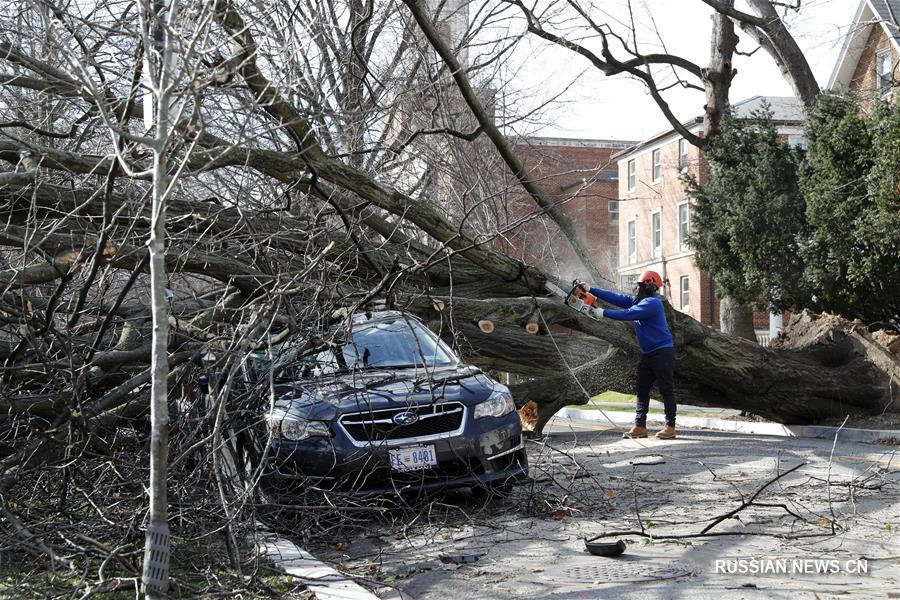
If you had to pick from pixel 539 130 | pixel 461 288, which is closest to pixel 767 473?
pixel 461 288

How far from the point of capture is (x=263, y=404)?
24.6ft

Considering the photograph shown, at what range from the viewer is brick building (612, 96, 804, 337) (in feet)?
145

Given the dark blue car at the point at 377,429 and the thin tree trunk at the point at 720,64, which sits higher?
the thin tree trunk at the point at 720,64

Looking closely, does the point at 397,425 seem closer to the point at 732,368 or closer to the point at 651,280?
the point at 651,280

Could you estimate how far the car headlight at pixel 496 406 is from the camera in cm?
784

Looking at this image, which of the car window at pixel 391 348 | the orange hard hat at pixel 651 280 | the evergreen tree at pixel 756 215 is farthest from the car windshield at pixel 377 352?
the evergreen tree at pixel 756 215

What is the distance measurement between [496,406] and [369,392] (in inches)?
41.9

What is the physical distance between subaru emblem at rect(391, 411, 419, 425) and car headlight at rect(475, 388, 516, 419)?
55 cm

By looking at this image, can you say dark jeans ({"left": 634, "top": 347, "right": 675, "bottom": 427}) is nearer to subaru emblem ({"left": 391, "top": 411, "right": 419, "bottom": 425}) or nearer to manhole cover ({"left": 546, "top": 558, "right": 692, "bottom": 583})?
subaru emblem ({"left": 391, "top": 411, "right": 419, "bottom": 425})

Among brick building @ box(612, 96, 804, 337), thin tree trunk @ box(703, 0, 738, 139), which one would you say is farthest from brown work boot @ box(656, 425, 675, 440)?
brick building @ box(612, 96, 804, 337)

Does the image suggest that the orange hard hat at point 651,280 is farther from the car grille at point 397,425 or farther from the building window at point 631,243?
the building window at point 631,243

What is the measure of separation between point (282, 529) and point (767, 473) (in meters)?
4.81

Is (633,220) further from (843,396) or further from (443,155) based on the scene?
(843,396)

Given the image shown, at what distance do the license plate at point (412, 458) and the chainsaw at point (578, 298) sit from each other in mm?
4183
